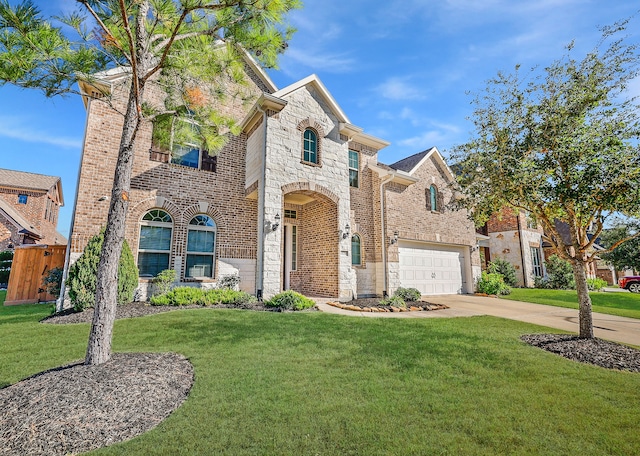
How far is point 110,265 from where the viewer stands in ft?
13.3

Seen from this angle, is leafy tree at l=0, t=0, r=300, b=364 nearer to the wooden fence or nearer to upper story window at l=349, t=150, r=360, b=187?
the wooden fence

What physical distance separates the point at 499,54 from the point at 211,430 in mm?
8888

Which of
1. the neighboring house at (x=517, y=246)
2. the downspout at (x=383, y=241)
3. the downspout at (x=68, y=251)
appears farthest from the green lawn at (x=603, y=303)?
the downspout at (x=68, y=251)

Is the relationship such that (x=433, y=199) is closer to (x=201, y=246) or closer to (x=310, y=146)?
(x=310, y=146)

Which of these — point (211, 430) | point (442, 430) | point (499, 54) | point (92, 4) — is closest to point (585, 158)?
point (499, 54)

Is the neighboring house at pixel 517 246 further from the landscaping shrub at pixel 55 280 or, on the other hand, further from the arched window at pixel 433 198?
the landscaping shrub at pixel 55 280

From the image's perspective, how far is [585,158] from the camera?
214 inches

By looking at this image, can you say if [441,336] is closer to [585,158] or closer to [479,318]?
[479,318]

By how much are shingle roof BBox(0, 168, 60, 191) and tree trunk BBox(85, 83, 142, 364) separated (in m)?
26.9

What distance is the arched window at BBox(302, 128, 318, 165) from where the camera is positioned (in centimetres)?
1116

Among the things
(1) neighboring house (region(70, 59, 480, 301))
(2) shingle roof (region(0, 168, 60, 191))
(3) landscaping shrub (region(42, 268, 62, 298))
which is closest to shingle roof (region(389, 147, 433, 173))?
(1) neighboring house (region(70, 59, 480, 301))

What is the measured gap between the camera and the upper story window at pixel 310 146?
1116 cm

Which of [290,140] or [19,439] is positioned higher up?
[290,140]

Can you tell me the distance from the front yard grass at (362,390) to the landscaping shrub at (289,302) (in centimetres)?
203
